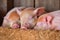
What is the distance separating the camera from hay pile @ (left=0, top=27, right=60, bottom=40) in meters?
1.01

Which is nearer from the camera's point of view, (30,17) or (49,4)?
(30,17)

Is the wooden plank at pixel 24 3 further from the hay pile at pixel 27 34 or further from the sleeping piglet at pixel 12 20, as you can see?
the hay pile at pixel 27 34

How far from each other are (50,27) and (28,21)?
18 centimetres

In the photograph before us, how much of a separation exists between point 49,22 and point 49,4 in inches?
11.1

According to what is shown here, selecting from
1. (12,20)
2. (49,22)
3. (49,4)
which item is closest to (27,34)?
(49,22)

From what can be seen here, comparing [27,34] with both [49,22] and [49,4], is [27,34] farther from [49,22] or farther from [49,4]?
[49,4]

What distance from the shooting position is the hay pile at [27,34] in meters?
1.01

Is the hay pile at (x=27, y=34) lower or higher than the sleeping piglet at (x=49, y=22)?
lower

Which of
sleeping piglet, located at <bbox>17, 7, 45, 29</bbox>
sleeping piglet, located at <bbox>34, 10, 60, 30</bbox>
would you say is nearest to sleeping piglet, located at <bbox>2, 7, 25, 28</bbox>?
sleeping piglet, located at <bbox>17, 7, 45, 29</bbox>

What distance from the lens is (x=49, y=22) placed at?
45.7 inches

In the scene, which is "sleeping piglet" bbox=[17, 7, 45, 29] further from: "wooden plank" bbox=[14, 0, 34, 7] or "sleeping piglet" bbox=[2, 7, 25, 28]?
"wooden plank" bbox=[14, 0, 34, 7]

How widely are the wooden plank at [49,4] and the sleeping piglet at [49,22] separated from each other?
0.68ft

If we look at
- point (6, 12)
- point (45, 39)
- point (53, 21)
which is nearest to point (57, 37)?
point (45, 39)

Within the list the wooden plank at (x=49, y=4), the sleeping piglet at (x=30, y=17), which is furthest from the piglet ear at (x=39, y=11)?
the wooden plank at (x=49, y=4)
